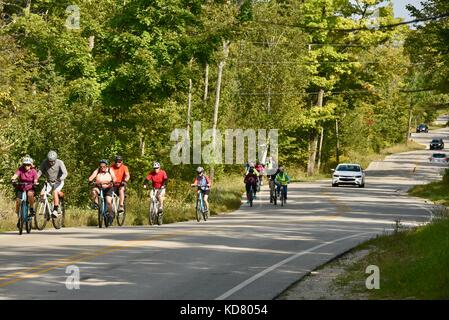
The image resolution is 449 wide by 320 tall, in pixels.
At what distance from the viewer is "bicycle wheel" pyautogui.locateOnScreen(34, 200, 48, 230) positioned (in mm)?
23125

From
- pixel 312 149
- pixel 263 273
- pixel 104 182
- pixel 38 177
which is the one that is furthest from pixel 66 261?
pixel 312 149

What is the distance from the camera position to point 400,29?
76125 mm

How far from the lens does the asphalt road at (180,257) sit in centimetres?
1280

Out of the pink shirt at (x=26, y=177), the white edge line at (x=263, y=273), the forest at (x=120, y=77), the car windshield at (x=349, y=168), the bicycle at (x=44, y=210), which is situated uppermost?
the forest at (x=120, y=77)

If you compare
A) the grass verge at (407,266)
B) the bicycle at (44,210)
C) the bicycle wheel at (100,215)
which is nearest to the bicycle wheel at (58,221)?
the bicycle at (44,210)

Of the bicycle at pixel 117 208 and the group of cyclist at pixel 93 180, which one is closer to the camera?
the group of cyclist at pixel 93 180

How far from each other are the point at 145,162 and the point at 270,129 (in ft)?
102

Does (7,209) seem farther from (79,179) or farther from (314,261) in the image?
(314,261)

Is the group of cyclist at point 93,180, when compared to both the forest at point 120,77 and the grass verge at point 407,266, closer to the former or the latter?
the forest at point 120,77

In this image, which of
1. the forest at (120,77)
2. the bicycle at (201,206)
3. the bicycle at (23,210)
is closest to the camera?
the bicycle at (23,210)

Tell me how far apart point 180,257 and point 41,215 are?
290 inches

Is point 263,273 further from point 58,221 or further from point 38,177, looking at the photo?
point 58,221

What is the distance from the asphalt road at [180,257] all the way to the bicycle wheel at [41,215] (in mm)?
475
